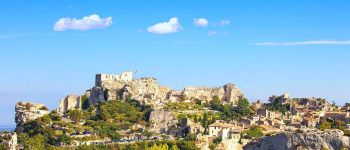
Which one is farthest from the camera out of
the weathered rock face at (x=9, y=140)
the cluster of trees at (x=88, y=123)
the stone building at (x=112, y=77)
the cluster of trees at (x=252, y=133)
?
the stone building at (x=112, y=77)

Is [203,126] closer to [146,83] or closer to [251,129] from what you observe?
[251,129]

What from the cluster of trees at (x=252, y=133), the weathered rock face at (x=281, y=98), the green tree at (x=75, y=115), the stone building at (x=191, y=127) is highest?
the weathered rock face at (x=281, y=98)

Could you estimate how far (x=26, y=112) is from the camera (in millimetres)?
99000

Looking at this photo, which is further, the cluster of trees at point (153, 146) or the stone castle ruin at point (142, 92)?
the stone castle ruin at point (142, 92)

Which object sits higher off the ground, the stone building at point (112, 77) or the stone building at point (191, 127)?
the stone building at point (112, 77)

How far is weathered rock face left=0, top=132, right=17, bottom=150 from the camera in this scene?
8181 cm

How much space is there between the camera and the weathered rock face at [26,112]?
3831 inches

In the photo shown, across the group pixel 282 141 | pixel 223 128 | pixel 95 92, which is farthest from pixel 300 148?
pixel 95 92

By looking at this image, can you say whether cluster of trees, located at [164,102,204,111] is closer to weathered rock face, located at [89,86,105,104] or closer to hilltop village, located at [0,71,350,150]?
hilltop village, located at [0,71,350,150]

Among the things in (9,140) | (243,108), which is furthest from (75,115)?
(243,108)

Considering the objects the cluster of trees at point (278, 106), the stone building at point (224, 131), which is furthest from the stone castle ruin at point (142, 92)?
the stone building at point (224, 131)

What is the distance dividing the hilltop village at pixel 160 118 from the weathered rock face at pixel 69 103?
0.48ft

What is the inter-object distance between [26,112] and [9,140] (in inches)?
607

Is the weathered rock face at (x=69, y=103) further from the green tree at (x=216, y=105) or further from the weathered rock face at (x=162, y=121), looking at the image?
the green tree at (x=216, y=105)
